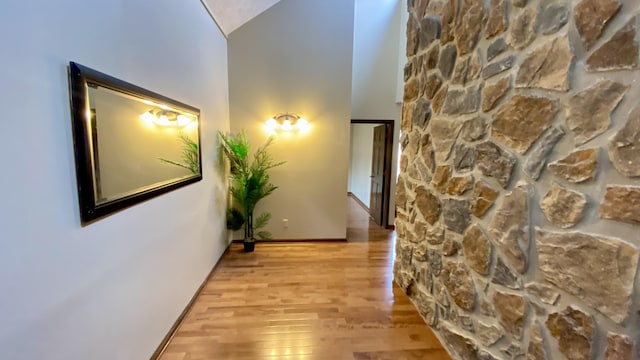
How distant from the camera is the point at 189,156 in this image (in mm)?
2699

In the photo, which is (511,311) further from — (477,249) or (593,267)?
(593,267)

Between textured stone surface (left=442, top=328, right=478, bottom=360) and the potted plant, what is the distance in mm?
2825

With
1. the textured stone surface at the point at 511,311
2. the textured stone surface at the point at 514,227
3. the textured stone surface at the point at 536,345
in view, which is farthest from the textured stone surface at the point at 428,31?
the textured stone surface at the point at 536,345

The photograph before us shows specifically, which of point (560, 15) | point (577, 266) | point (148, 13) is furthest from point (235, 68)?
point (577, 266)

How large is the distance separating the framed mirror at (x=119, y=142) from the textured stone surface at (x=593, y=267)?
2.24 meters

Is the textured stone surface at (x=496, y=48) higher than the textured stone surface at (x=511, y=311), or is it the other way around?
the textured stone surface at (x=496, y=48)

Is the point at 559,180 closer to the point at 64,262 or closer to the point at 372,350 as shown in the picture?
the point at 372,350

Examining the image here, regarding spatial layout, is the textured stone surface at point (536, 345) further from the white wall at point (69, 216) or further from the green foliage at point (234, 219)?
the green foliage at point (234, 219)

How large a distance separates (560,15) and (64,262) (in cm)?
249

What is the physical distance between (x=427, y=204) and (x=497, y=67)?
1202 millimetres

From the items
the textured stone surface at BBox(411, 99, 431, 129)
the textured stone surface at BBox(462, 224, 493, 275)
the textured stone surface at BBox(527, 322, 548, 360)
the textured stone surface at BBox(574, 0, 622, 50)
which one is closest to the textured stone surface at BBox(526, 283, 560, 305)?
the textured stone surface at BBox(527, 322, 548, 360)

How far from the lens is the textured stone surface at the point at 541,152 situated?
50.6 inches

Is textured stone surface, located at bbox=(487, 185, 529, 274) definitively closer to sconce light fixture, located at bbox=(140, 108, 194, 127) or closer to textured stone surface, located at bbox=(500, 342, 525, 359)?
textured stone surface, located at bbox=(500, 342, 525, 359)

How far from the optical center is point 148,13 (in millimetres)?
1884
